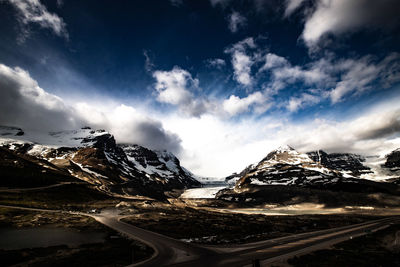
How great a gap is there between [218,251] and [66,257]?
31.9m

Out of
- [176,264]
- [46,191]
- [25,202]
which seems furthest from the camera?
[46,191]

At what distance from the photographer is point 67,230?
→ 67938 millimetres

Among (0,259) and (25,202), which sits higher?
(25,202)

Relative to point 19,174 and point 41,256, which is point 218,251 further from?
point 19,174

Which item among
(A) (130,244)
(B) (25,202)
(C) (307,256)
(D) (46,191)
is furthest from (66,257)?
(D) (46,191)

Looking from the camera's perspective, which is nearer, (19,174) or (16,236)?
(16,236)

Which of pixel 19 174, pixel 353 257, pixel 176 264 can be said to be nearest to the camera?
pixel 176 264

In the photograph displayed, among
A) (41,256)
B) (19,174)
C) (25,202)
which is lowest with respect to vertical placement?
(41,256)

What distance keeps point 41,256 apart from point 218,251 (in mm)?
37025

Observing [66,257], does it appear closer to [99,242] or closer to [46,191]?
[99,242]

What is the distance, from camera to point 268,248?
5409 centimetres

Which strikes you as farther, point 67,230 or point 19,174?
point 19,174

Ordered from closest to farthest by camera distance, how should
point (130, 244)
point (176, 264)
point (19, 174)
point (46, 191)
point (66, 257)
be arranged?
point (176, 264) < point (66, 257) < point (130, 244) < point (46, 191) < point (19, 174)

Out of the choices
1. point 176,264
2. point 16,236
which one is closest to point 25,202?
point 16,236
